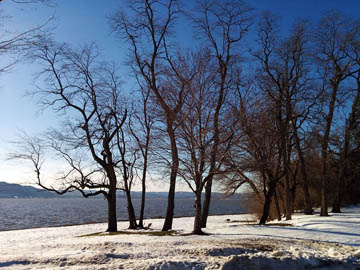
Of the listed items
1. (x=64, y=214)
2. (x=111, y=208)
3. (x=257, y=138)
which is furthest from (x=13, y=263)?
(x=64, y=214)

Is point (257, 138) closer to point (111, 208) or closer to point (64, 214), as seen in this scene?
point (111, 208)

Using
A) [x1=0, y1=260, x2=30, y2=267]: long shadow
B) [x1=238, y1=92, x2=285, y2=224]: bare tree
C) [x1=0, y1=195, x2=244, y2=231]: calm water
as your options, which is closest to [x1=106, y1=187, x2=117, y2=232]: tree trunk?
[x1=238, y1=92, x2=285, y2=224]: bare tree

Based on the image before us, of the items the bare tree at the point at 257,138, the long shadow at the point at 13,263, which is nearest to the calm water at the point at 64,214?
the bare tree at the point at 257,138

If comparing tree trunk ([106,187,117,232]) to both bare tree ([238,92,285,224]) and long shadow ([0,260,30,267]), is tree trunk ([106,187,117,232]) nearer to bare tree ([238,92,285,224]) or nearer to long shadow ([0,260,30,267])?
bare tree ([238,92,285,224])

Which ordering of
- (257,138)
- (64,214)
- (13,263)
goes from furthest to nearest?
(64,214) < (257,138) < (13,263)

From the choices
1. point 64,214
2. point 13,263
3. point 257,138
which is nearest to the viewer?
point 13,263

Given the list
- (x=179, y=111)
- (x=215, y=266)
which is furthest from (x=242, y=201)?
(x=215, y=266)

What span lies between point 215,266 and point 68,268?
3.07 m

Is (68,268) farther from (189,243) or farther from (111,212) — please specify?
(111,212)

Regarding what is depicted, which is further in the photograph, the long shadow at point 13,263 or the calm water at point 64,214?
the calm water at point 64,214

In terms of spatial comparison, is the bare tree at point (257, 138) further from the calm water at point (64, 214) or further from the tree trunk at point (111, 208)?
the calm water at point (64, 214)

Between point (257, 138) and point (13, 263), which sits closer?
point (13, 263)

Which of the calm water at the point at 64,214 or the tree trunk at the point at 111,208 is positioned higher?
the tree trunk at the point at 111,208

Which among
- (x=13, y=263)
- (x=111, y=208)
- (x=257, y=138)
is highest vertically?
(x=257, y=138)
